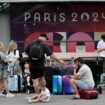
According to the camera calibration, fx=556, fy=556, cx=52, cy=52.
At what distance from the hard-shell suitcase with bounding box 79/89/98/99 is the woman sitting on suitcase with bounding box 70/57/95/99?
0.43ft

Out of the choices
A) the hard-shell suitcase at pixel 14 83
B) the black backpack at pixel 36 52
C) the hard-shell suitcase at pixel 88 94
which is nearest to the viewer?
the black backpack at pixel 36 52

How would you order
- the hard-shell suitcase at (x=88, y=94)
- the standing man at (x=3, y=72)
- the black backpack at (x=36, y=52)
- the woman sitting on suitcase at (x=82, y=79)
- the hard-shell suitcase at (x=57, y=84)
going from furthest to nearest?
the hard-shell suitcase at (x=57, y=84) → the standing man at (x=3, y=72) → the woman sitting on suitcase at (x=82, y=79) → the hard-shell suitcase at (x=88, y=94) → the black backpack at (x=36, y=52)

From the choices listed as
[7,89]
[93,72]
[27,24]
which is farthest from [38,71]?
[27,24]

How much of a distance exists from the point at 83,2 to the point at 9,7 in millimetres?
2773

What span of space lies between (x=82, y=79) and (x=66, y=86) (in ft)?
3.55

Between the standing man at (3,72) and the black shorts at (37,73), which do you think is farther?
the standing man at (3,72)

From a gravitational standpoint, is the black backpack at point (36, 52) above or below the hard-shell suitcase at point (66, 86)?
above

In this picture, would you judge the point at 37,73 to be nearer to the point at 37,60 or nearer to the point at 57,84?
the point at 37,60

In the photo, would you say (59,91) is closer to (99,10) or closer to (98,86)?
(98,86)

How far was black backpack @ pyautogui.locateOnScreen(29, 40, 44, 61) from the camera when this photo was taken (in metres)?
14.3

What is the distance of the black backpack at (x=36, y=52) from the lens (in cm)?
1434

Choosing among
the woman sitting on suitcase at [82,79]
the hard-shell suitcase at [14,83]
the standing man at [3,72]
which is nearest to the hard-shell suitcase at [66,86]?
the woman sitting on suitcase at [82,79]

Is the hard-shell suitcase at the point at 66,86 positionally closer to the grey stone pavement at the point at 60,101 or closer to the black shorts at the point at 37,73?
the grey stone pavement at the point at 60,101

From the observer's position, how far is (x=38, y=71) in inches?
566
